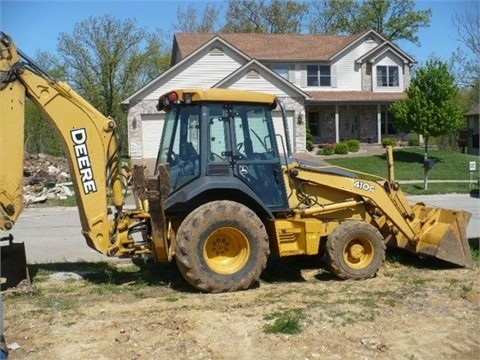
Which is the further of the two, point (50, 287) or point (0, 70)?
point (50, 287)

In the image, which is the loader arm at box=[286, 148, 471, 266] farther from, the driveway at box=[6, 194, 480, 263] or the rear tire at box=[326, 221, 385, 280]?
the driveway at box=[6, 194, 480, 263]

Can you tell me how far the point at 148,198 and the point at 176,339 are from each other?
73.6 inches

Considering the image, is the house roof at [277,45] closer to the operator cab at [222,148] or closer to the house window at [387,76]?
the house window at [387,76]

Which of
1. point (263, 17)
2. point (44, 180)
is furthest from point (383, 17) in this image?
point (44, 180)

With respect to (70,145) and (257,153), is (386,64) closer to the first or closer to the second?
(257,153)

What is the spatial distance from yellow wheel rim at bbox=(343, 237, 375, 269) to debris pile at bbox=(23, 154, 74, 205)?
11348mm

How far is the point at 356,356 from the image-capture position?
4918 mm

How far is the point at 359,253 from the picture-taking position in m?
7.68

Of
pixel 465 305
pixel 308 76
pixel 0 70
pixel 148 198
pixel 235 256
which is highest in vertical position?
pixel 308 76

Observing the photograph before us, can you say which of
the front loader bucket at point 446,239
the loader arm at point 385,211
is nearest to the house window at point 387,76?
the loader arm at point 385,211

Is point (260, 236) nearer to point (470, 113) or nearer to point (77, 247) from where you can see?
point (77, 247)

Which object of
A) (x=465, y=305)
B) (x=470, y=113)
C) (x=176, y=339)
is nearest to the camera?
(x=176, y=339)

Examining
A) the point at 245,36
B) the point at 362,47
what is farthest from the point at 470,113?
the point at 245,36

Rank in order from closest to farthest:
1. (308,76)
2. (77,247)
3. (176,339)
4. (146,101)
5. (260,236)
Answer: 1. (176,339)
2. (260,236)
3. (77,247)
4. (146,101)
5. (308,76)
